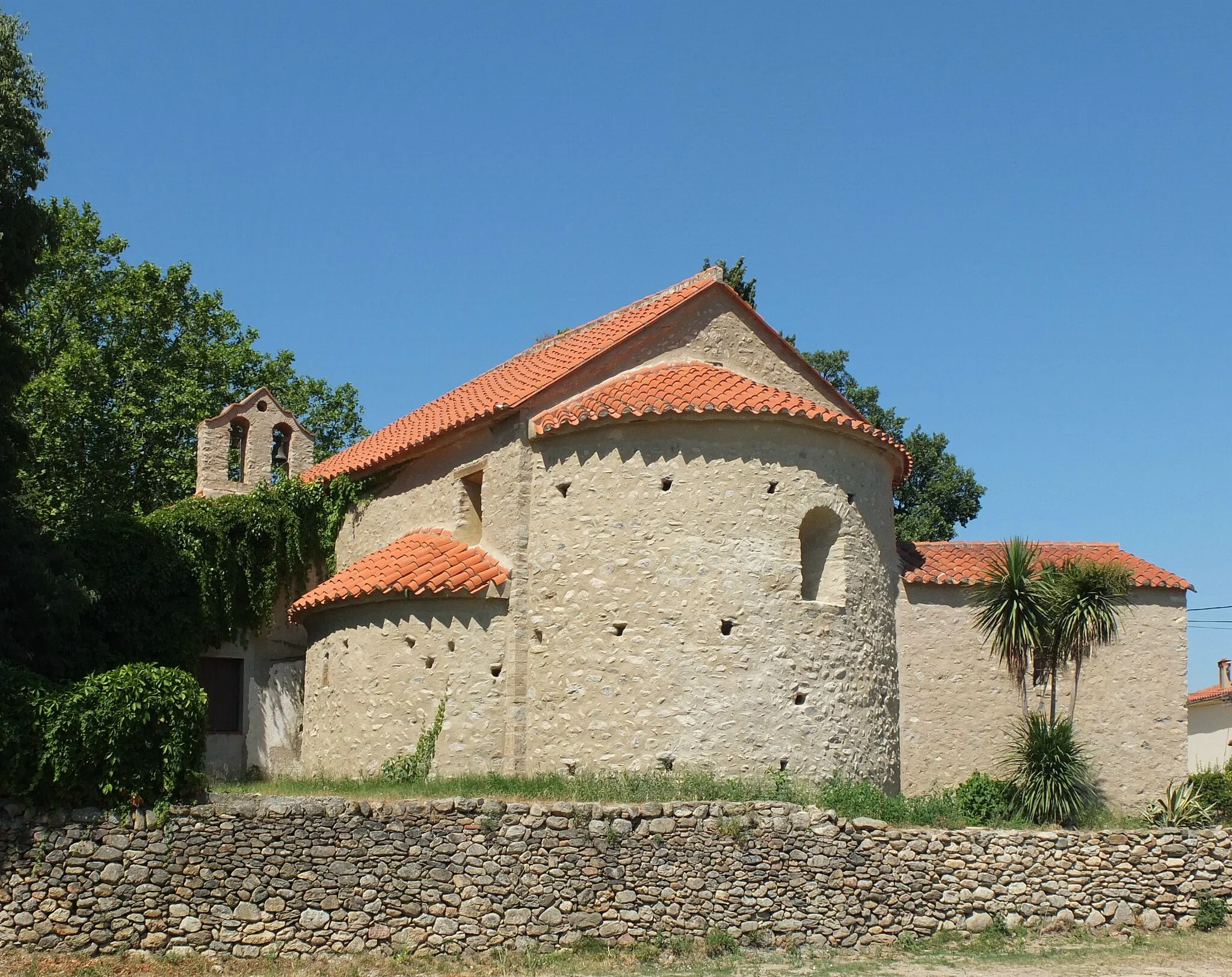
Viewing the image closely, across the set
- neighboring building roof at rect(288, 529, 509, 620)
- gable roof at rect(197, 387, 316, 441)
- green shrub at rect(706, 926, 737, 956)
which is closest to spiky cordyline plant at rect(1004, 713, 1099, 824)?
green shrub at rect(706, 926, 737, 956)

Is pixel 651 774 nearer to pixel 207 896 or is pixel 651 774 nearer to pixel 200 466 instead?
pixel 207 896

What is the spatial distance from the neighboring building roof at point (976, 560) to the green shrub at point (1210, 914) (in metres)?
6.03

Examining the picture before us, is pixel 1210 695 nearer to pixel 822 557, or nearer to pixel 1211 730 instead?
pixel 1211 730

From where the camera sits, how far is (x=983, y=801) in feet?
65.5

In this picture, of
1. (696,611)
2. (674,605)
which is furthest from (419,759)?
(696,611)

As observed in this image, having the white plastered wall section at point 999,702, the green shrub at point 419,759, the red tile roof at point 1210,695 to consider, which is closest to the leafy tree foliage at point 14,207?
the green shrub at point 419,759

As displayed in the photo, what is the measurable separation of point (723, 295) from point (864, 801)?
938cm

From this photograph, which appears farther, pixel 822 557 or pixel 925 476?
pixel 925 476

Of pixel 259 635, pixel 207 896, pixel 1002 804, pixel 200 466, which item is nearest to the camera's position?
pixel 207 896

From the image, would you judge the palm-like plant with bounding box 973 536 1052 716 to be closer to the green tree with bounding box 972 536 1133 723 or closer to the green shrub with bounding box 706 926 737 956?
the green tree with bounding box 972 536 1133 723

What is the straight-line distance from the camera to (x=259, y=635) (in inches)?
985

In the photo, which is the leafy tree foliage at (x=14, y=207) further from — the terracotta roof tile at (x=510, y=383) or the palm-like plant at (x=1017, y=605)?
the palm-like plant at (x=1017, y=605)

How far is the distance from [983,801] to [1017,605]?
350 cm

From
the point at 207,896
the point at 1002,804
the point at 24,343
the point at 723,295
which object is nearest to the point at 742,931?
the point at 1002,804
